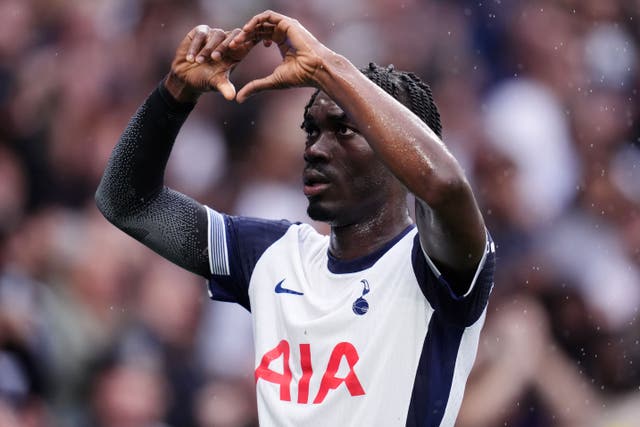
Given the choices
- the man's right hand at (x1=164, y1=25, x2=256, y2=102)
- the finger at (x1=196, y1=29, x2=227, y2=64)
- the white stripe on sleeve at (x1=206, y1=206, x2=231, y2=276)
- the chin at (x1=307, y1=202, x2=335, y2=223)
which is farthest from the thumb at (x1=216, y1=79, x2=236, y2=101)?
the white stripe on sleeve at (x1=206, y1=206, x2=231, y2=276)

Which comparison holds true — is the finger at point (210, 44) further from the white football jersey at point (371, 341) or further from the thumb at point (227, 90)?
the white football jersey at point (371, 341)

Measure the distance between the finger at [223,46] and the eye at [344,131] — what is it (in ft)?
1.33

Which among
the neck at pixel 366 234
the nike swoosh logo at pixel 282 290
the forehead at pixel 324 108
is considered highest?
the forehead at pixel 324 108

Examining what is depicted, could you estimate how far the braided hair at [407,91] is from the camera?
3.04 metres

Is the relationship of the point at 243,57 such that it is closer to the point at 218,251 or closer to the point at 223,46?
the point at 223,46

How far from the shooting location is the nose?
2.93 m

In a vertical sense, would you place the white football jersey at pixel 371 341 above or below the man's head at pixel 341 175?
below

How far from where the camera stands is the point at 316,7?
5180mm

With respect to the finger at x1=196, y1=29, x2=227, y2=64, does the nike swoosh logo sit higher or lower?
lower

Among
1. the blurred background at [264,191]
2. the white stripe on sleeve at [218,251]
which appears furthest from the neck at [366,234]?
the blurred background at [264,191]

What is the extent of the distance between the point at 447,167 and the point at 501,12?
3231 millimetres

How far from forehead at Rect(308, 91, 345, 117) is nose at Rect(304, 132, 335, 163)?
68 millimetres

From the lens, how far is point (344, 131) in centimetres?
296

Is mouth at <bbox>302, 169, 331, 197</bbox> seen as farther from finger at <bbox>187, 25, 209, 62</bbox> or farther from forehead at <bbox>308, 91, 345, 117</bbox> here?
finger at <bbox>187, 25, 209, 62</bbox>
